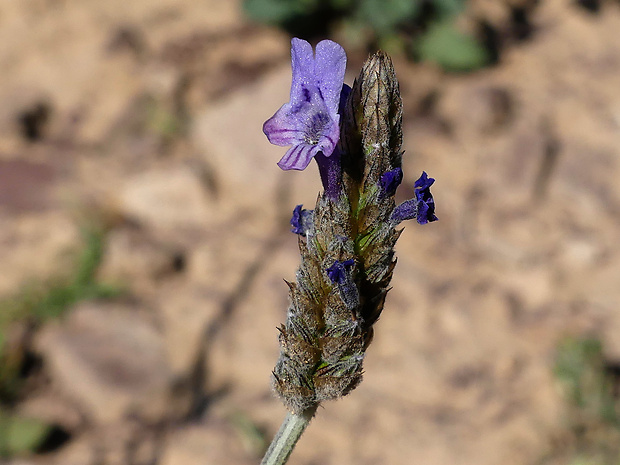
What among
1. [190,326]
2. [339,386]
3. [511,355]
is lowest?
[339,386]

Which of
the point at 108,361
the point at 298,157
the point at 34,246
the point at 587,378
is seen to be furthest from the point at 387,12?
the point at 298,157

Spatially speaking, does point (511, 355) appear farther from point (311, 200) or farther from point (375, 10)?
point (375, 10)

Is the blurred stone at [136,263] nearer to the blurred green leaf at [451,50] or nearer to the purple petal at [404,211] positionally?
the blurred green leaf at [451,50]

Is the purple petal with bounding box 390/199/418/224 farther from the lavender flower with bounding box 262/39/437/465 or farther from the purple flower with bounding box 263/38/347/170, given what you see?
the purple flower with bounding box 263/38/347/170

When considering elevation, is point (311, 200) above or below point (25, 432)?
above

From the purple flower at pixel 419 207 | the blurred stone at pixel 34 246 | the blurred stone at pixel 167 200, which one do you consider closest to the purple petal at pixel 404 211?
the purple flower at pixel 419 207

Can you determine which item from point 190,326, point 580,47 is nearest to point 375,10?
point 580,47

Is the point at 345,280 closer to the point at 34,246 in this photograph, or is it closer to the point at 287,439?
the point at 287,439
